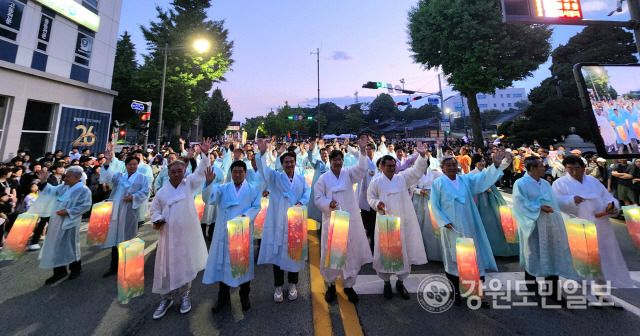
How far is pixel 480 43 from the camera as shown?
1489 cm

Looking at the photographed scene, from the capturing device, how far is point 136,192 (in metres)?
4.22

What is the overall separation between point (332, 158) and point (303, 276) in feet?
5.77

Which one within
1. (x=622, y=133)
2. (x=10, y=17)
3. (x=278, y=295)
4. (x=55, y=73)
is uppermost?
(x=10, y=17)

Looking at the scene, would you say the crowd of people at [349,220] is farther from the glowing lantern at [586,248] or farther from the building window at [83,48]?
A: the building window at [83,48]

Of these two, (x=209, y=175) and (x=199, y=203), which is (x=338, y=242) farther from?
(x=199, y=203)

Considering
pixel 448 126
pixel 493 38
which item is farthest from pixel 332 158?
pixel 448 126

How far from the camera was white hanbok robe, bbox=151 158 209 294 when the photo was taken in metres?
2.96

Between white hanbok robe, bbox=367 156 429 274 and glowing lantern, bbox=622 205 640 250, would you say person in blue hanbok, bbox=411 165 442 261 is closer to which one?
white hanbok robe, bbox=367 156 429 274

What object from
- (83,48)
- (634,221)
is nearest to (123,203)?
(634,221)

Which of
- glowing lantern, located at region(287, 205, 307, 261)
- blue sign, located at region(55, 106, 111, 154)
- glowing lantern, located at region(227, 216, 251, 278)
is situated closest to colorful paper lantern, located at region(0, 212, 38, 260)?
glowing lantern, located at region(227, 216, 251, 278)

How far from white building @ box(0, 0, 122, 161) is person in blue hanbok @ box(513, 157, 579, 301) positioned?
16780 mm

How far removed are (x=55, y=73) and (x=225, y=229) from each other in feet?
49.6

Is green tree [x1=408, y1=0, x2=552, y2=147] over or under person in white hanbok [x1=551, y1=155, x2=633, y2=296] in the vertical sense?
over

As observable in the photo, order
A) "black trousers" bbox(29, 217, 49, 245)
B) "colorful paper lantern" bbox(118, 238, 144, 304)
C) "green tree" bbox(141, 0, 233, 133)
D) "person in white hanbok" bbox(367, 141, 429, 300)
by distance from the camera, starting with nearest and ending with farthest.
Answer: "colorful paper lantern" bbox(118, 238, 144, 304)
"person in white hanbok" bbox(367, 141, 429, 300)
"black trousers" bbox(29, 217, 49, 245)
"green tree" bbox(141, 0, 233, 133)
